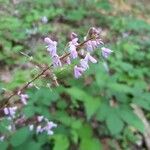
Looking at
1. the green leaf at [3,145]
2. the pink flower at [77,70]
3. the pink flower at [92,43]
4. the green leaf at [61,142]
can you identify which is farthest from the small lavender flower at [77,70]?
the green leaf at [61,142]

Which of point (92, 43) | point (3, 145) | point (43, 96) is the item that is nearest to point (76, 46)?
point (92, 43)

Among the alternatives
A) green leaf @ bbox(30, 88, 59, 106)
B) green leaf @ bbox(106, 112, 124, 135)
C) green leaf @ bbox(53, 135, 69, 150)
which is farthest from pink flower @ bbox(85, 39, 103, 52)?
green leaf @ bbox(106, 112, 124, 135)

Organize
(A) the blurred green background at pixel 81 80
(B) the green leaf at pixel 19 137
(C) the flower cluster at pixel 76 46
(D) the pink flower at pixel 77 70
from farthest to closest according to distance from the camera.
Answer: (A) the blurred green background at pixel 81 80
(B) the green leaf at pixel 19 137
(D) the pink flower at pixel 77 70
(C) the flower cluster at pixel 76 46

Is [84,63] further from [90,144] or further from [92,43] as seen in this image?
[90,144]

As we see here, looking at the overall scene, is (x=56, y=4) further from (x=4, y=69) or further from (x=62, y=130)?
(x=62, y=130)

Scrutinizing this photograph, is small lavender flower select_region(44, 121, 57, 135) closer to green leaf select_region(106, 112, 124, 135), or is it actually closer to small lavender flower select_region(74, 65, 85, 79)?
green leaf select_region(106, 112, 124, 135)

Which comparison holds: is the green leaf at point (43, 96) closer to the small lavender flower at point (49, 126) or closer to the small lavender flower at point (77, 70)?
the small lavender flower at point (49, 126)

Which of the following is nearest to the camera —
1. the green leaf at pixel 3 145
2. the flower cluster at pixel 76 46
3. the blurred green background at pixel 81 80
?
the flower cluster at pixel 76 46

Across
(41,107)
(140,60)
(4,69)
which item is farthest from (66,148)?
(140,60)
